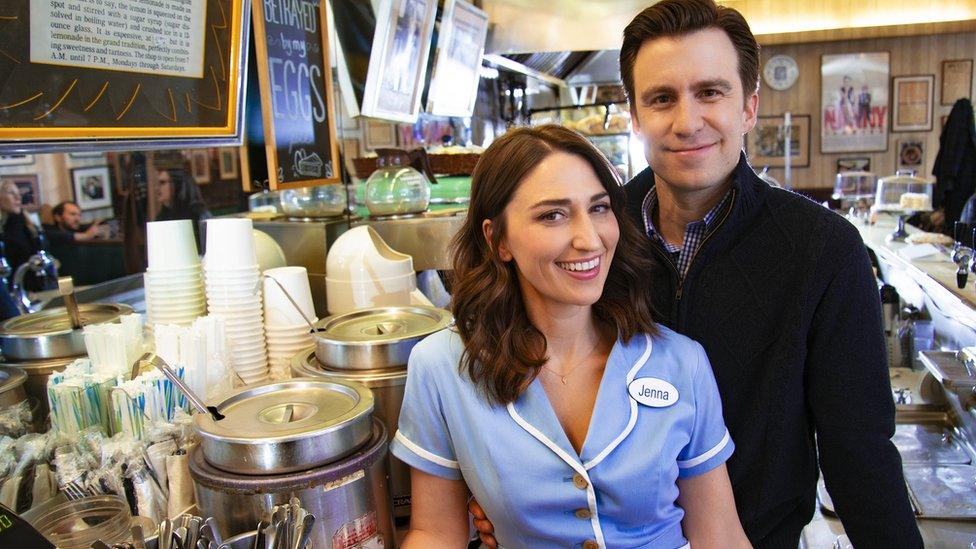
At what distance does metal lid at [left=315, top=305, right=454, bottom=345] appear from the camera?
1830 mm

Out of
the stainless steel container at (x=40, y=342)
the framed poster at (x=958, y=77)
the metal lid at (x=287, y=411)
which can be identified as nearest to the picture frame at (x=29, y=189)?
the stainless steel container at (x=40, y=342)

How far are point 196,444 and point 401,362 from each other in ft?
1.69

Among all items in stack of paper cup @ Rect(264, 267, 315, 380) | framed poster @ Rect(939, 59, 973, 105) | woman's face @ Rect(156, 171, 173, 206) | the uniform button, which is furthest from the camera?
framed poster @ Rect(939, 59, 973, 105)

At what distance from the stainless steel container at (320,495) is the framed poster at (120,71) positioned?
3.00 feet

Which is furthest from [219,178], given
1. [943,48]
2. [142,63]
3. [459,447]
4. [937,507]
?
[943,48]

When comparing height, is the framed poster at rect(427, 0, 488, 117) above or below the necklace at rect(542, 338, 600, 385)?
above

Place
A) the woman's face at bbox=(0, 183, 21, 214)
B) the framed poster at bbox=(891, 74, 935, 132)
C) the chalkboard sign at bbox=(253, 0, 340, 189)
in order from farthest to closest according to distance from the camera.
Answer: the framed poster at bbox=(891, 74, 935, 132)
the woman's face at bbox=(0, 183, 21, 214)
the chalkboard sign at bbox=(253, 0, 340, 189)

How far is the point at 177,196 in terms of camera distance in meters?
4.29

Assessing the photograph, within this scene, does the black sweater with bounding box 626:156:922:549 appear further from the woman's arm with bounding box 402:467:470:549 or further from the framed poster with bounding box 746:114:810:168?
the framed poster with bounding box 746:114:810:168

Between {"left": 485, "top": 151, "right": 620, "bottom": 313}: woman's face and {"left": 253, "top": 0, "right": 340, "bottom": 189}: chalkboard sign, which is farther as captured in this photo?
{"left": 253, "top": 0, "right": 340, "bottom": 189}: chalkboard sign

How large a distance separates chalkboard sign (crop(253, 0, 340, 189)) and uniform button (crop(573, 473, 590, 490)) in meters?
1.58

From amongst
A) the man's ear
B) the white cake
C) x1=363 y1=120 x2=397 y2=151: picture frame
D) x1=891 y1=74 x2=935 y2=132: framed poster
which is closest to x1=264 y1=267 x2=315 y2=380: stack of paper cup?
the man's ear

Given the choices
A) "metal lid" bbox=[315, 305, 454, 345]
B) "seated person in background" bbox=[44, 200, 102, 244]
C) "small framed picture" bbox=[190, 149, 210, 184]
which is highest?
"small framed picture" bbox=[190, 149, 210, 184]

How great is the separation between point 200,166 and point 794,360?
412cm
